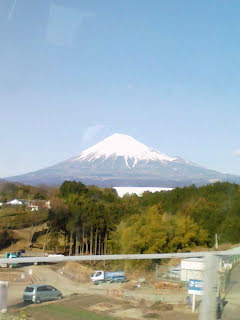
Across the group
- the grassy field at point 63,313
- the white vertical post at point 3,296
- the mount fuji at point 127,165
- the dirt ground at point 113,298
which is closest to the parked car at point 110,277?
the dirt ground at point 113,298

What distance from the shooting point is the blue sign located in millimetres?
1758

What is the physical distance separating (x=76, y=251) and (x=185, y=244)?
5699 millimetres

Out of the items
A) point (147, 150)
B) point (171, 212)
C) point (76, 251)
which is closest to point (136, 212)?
point (171, 212)

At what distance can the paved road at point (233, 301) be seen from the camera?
70.4 inches

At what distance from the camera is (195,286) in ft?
5.82

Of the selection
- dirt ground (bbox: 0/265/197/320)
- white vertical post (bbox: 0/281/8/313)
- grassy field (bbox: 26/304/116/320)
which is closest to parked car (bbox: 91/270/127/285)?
dirt ground (bbox: 0/265/197/320)

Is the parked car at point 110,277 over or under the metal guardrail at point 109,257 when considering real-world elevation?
under

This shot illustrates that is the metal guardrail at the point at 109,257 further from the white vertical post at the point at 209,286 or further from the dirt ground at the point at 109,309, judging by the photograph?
the dirt ground at the point at 109,309

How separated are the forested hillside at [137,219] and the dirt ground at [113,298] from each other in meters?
10.5

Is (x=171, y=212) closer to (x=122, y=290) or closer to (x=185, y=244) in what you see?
(x=185, y=244)

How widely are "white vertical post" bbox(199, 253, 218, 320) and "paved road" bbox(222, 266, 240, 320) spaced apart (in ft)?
0.29

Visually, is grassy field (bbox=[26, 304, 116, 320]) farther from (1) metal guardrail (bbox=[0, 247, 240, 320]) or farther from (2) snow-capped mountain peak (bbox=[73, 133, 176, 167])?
(2) snow-capped mountain peak (bbox=[73, 133, 176, 167])

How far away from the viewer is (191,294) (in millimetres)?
1765

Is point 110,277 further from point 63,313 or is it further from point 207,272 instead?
point 207,272
